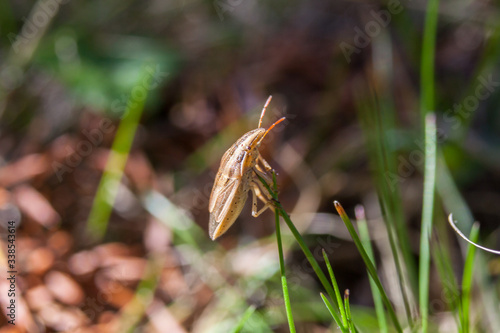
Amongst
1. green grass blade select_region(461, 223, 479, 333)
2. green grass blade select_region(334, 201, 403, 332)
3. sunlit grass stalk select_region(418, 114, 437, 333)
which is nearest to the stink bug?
sunlit grass stalk select_region(418, 114, 437, 333)

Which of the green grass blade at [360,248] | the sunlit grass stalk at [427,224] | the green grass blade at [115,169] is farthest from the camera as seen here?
the green grass blade at [115,169]

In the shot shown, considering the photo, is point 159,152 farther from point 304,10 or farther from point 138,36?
point 304,10

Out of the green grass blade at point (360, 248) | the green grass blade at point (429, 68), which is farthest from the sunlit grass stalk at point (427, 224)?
the green grass blade at point (360, 248)

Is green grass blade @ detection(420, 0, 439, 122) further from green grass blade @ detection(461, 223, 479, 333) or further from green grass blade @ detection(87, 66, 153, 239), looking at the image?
green grass blade @ detection(87, 66, 153, 239)

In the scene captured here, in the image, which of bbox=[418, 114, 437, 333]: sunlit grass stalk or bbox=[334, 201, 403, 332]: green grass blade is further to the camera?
bbox=[418, 114, 437, 333]: sunlit grass stalk

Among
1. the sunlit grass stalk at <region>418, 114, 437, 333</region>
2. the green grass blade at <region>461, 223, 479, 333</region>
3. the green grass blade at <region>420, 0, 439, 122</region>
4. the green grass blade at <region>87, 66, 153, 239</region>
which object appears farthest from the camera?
the green grass blade at <region>87, 66, 153, 239</region>

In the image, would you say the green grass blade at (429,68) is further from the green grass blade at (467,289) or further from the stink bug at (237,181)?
the green grass blade at (467,289)
